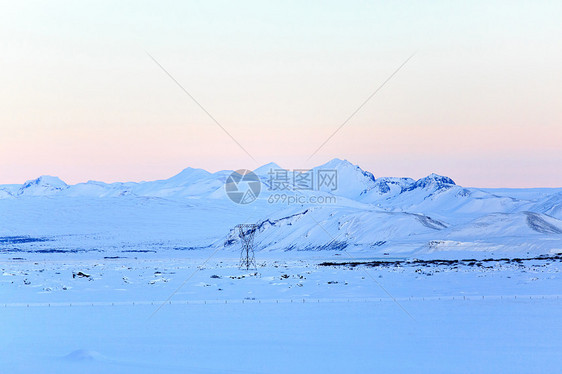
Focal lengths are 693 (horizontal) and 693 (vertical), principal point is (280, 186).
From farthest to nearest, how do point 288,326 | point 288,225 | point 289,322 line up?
point 288,225 < point 289,322 < point 288,326

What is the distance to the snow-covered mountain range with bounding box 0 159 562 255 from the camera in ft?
217

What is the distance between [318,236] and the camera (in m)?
78.4

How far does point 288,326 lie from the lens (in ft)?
55.5

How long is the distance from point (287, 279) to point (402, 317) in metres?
13.7

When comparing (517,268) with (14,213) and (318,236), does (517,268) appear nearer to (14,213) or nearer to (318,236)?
(318,236)

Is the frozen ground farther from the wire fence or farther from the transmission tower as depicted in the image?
the transmission tower

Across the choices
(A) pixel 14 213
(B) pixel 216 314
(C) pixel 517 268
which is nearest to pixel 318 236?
(C) pixel 517 268

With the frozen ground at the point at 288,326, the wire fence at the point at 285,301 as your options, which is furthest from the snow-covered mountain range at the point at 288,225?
the wire fence at the point at 285,301

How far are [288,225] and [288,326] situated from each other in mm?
68611

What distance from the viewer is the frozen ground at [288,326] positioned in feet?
40.6

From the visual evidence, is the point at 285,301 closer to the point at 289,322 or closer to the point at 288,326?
the point at 289,322

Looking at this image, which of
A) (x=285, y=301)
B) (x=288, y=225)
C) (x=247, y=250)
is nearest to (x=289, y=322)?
(x=285, y=301)

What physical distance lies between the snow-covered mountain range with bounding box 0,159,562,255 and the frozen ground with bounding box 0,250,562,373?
109 ft

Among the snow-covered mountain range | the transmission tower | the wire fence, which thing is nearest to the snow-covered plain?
the wire fence
